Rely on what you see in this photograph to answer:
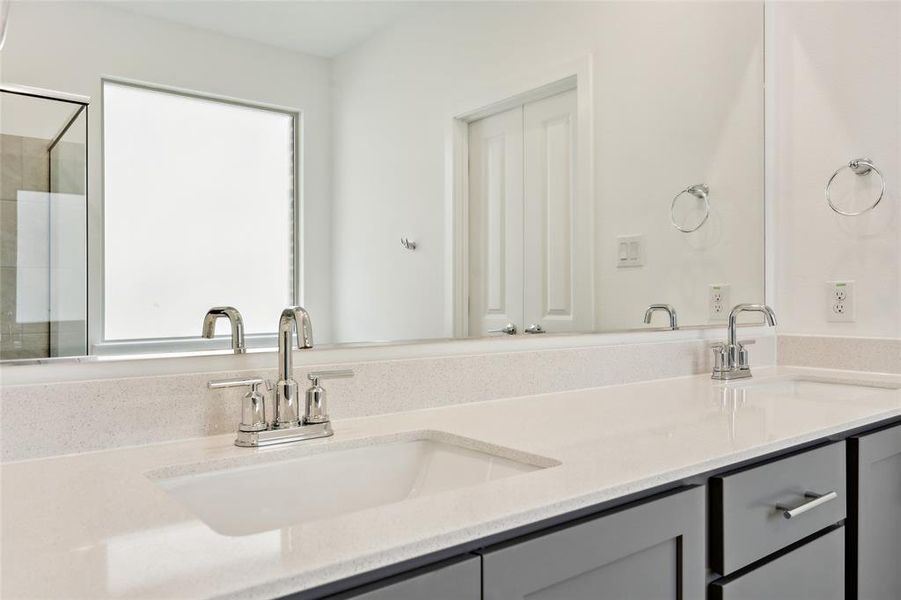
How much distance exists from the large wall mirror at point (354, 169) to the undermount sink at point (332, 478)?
21 centimetres

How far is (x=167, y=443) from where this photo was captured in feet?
3.30

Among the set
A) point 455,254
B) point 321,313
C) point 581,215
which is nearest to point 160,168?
point 321,313

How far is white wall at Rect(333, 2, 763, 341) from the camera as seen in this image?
1.19 metres

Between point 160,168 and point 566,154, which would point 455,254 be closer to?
point 566,154

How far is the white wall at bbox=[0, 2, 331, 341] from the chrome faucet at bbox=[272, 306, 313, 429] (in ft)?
0.25

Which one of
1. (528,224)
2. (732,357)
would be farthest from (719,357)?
(528,224)

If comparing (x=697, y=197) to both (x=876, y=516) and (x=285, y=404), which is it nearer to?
(x=876, y=516)

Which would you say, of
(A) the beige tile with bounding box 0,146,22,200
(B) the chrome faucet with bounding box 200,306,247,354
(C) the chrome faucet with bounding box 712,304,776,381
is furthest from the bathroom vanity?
(A) the beige tile with bounding box 0,146,22,200

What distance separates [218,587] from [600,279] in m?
1.28

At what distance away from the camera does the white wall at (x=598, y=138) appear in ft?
3.92

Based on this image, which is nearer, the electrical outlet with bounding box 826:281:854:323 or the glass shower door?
the glass shower door

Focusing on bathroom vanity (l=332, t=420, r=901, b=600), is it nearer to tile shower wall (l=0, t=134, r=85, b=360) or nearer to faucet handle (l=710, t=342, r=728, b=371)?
faucet handle (l=710, t=342, r=728, b=371)

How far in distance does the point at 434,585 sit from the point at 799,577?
76cm

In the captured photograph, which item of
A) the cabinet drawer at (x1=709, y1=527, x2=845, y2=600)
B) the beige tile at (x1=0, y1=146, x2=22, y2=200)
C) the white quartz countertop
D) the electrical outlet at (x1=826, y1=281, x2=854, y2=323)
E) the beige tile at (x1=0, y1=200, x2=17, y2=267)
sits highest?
the beige tile at (x1=0, y1=146, x2=22, y2=200)
